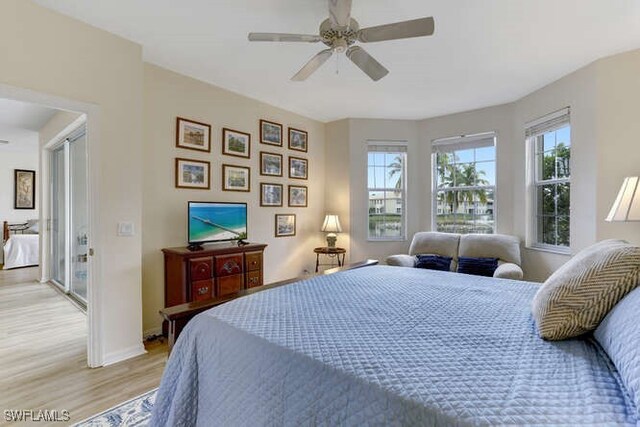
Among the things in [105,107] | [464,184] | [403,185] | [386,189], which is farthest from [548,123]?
[105,107]

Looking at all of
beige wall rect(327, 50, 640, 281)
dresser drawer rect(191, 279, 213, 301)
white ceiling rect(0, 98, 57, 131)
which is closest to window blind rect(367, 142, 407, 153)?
beige wall rect(327, 50, 640, 281)

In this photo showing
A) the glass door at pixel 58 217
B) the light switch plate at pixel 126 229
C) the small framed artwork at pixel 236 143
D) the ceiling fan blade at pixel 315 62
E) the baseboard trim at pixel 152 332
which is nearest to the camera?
the ceiling fan blade at pixel 315 62

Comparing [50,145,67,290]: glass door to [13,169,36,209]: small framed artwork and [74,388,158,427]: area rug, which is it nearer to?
[13,169,36,209]: small framed artwork

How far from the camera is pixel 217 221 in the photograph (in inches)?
134

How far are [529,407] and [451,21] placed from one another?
2463 mm

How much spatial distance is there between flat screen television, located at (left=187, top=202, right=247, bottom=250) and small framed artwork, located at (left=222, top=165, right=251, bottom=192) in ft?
0.80

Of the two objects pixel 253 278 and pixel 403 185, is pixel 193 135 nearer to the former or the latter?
pixel 253 278

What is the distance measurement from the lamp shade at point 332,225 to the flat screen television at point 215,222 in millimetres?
1321

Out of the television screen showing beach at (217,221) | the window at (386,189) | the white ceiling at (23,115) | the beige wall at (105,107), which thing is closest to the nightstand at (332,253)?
the window at (386,189)

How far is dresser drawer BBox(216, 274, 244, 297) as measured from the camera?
121 inches

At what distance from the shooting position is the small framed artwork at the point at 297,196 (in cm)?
444

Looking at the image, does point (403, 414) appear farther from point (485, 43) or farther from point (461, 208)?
point (461, 208)

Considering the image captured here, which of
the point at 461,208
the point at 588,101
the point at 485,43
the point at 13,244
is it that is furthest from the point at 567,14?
the point at 13,244

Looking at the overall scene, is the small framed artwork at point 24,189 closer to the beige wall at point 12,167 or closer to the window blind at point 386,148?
the beige wall at point 12,167
